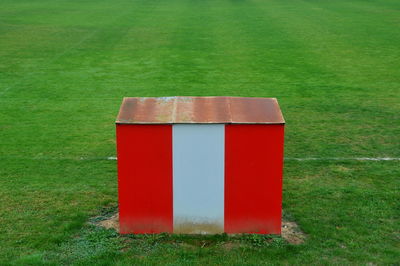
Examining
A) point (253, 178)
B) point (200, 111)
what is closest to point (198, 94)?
point (200, 111)

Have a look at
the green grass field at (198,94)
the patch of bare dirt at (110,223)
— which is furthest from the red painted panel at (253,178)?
the patch of bare dirt at (110,223)

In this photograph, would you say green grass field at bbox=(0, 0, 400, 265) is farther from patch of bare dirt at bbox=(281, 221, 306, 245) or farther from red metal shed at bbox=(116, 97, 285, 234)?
red metal shed at bbox=(116, 97, 285, 234)

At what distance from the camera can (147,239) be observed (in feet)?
20.9

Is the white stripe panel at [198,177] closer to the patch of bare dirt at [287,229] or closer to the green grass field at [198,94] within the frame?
the green grass field at [198,94]

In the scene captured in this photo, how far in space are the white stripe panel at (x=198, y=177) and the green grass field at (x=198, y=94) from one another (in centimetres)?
26

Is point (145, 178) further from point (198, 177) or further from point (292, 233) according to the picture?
point (292, 233)

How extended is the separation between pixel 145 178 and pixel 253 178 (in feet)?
3.89

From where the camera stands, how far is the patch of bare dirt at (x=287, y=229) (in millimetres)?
6453

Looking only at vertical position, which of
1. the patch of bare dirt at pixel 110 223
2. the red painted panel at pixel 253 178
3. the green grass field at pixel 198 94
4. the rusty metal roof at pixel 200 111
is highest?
the rusty metal roof at pixel 200 111

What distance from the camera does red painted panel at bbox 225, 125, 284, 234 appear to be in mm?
6289

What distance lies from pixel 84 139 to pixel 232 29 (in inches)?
644

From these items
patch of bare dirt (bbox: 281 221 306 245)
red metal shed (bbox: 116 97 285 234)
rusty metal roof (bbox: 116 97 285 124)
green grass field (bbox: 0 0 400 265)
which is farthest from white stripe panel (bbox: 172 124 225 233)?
patch of bare dirt (bbox: 281 221 306 245)

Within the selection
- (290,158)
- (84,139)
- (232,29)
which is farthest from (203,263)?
(232,29)

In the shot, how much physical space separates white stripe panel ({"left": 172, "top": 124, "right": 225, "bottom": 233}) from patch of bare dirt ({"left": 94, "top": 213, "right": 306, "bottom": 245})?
0.42 metres
